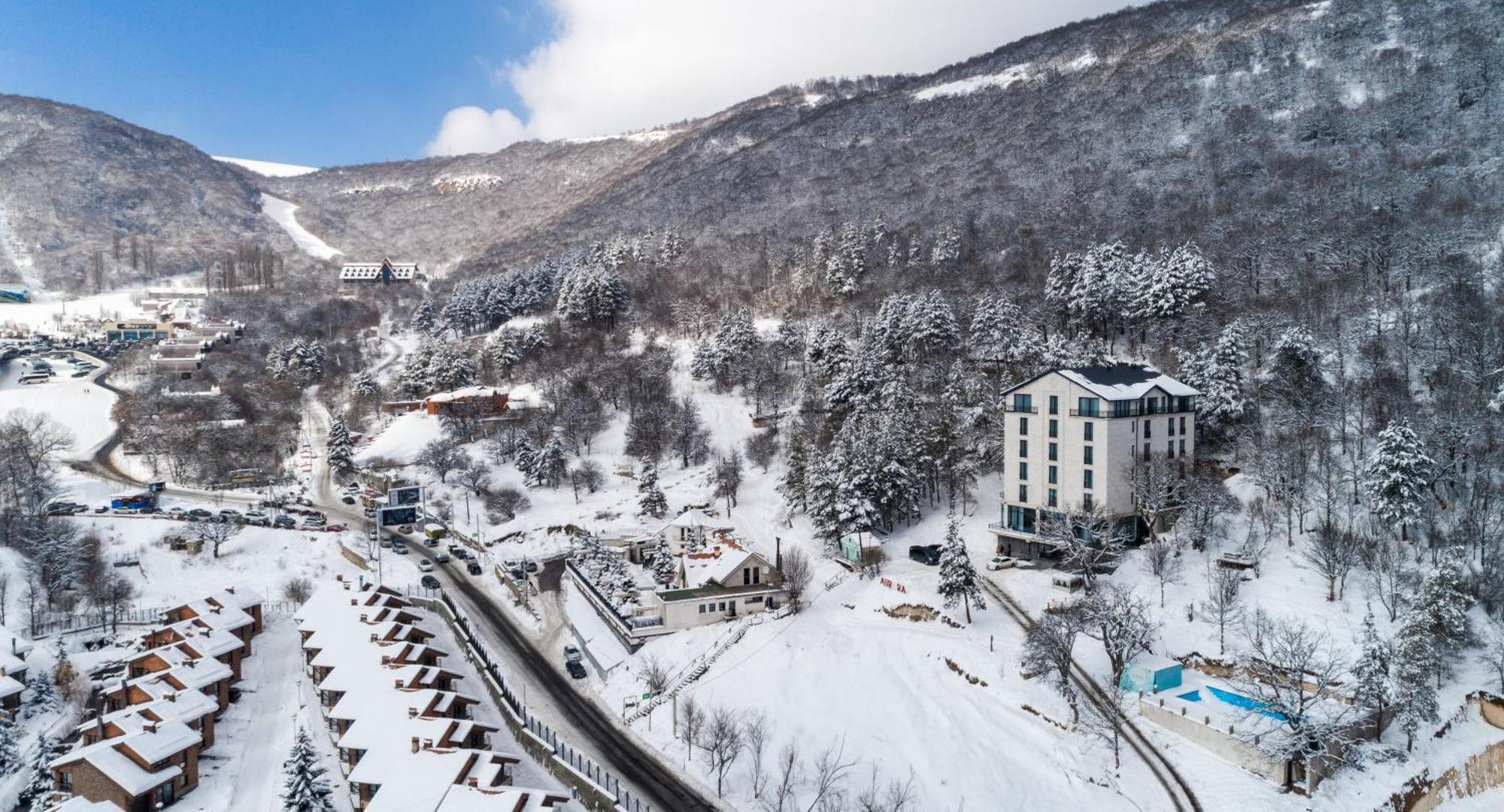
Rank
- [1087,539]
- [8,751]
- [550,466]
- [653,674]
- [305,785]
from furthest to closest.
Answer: [550,466] < [1087,539] < [653,674] < [8,751] < [305,785]

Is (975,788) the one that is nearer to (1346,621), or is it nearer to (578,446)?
(1346,621)

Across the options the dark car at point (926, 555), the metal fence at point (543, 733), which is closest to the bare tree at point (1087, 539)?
the dark car at point (926, 555)

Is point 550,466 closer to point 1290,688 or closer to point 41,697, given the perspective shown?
point 41,697

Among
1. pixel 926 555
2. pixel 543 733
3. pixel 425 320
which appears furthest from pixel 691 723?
pixel 425 320

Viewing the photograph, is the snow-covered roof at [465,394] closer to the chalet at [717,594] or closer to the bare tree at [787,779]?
the chalet at [717,594]

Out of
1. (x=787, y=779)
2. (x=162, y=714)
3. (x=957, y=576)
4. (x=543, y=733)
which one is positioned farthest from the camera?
(x=957, y=576)

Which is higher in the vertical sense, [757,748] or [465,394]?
[465,394]
